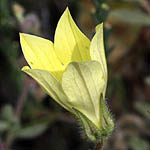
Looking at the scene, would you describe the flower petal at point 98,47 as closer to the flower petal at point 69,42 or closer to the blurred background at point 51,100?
the flower petal at point 69,42

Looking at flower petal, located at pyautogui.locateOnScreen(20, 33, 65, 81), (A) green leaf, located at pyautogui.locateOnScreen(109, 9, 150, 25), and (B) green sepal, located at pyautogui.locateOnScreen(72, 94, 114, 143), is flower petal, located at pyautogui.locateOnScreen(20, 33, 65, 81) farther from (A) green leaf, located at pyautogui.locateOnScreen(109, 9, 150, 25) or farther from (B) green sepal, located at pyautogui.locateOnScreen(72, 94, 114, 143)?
(A) green leaf, located at pyautogui.locateOnScreen(109, 9, 150, 25)

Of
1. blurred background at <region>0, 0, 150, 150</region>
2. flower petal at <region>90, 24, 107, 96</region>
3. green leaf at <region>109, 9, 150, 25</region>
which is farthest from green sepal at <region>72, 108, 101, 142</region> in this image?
green leaf at <region>109, 9, 150, 25</region>

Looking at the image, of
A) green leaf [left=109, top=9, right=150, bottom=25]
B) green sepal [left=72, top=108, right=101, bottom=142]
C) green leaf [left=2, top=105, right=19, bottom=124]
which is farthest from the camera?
green leaf [left=109, top=9, right=150, bottom=25]

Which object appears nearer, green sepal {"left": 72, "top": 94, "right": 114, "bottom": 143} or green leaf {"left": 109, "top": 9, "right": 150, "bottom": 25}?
green sepal {"left": 72, "top": 94, "right": 114, "bottom": 143}

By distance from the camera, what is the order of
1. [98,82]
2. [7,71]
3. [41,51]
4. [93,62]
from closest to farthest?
1. [93,62]
2. [98,82]
3. [41,51]
4. [7,71]

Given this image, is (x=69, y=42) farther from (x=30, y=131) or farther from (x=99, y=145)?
(x=30, y=131)

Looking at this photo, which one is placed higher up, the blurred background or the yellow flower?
the yellow flower

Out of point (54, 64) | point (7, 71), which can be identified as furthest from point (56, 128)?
point (54, 64)

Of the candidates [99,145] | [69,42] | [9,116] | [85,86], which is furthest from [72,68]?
[9,116]

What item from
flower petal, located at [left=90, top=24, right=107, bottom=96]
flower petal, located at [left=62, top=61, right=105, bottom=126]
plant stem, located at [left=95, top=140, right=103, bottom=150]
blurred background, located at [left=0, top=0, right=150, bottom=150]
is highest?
flower petal, located at [left=90, top=24, right=107, bottom=96]

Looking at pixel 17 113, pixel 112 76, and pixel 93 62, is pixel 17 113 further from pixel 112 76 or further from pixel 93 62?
pixel 93 62
